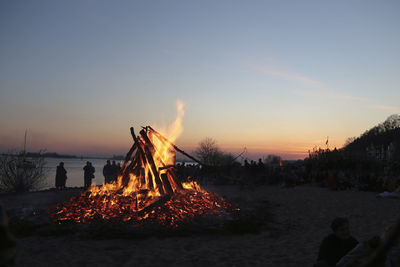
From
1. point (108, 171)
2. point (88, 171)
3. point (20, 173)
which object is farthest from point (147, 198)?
point (20, 173)

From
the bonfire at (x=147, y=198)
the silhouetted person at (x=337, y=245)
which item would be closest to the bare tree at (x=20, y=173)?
the bonfire at (x=147, y=198)

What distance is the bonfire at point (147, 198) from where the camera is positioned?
29.4 feet

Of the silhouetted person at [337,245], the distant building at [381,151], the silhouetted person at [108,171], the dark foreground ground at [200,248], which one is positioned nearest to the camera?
the silhouetted person at [337,245]

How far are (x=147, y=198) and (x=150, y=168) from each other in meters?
1.08

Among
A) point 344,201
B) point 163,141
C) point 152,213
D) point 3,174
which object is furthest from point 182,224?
point 3,174

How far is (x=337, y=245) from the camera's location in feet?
13.1

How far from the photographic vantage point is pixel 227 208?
35.0ft

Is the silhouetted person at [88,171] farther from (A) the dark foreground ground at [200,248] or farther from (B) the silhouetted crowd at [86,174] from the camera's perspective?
(A) the dark foreground ground at [200,248]

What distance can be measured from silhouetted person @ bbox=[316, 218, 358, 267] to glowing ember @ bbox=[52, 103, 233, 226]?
5.33 metres

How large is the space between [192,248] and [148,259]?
124cm

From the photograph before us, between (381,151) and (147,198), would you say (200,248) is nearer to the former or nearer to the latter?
(147,198)

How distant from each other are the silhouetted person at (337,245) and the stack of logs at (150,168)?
20.9ft

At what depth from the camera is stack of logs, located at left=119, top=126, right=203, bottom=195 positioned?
10047mm

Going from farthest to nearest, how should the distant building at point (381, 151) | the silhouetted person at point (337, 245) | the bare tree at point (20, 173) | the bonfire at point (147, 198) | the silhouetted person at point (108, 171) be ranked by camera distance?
the distant building at point (381, 151) → the silhouetted person at point (108, 171) → the bare tree at point (20, 173) → the bonfire at point (147, 198) → the silhouetted person at point (337, 245)
